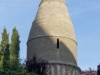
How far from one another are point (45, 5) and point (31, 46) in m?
4.28

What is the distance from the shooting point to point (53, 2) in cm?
4131

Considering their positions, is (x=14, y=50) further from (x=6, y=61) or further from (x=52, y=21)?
(x=52, y=21)

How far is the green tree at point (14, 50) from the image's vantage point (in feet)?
77.1

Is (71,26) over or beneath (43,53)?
over

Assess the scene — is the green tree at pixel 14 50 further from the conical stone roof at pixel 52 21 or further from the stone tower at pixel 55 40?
the conical stone roof at pixel 52 21

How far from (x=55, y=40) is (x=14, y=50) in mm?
14635

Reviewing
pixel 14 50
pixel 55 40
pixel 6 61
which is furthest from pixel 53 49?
pixel 6 61

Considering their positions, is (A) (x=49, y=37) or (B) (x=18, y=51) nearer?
(B) (x=18, y=51)

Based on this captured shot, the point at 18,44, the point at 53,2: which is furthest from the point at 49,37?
the point at 18,44

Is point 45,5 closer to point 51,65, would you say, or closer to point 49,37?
point 49,37

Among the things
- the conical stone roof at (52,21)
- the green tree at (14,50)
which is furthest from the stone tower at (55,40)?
the green tree at (14,50)

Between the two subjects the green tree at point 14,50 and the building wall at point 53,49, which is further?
the building wall at point 53,49

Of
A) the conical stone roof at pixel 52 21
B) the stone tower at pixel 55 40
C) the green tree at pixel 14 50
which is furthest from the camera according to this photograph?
the conical stone roof at pixel 52 21

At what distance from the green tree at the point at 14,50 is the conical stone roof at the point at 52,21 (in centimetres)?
1437
